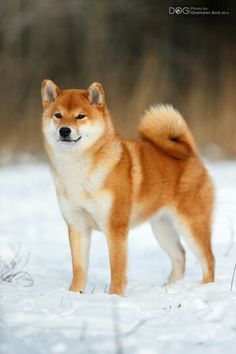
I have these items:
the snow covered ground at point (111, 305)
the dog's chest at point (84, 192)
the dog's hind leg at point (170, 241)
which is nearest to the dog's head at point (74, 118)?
the dog's chest at point (84, 192)

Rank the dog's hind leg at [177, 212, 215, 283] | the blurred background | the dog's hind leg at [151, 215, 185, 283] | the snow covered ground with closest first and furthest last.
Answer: the snow covered ground < the dog's hind leg at [177, 212, 215, 283] < the dog's hind leg at [151, 215, 185, 283] < the blurred background

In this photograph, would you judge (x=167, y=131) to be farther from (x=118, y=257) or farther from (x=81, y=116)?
(x=118, y=257)

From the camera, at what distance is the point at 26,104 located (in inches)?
427

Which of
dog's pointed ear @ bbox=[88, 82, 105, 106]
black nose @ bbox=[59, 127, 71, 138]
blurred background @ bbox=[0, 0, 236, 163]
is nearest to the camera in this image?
black nose @ bbox=[59, 127, 71, 138]

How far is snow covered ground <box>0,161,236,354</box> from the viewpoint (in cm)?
291

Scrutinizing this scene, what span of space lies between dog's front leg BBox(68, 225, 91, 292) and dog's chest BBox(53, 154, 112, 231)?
7.8 inches

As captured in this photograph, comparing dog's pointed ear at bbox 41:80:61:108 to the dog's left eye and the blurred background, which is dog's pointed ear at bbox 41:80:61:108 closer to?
the dog's left eye

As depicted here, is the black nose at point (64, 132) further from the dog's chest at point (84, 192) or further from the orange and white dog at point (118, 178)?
the dog's chest at point (84, 192)

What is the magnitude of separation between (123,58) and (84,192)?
25.0 feet

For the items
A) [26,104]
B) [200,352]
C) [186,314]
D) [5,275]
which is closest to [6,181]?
[26,104]

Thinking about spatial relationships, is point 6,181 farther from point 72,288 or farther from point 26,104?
point 72,288

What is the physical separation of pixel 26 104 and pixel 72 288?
6.62 meters

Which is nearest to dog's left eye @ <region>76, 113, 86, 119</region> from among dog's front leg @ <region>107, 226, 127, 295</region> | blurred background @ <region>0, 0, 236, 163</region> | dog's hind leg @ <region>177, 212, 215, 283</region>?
dog's front leg @ <region>107, 226, 127, 295</region>

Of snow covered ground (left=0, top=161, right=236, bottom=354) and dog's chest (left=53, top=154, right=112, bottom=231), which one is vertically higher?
dog's chest (left=53, top=154, right=112, bottom=231)
